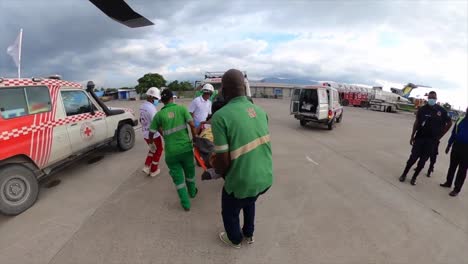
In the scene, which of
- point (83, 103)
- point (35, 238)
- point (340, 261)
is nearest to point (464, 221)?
point (340, 261)

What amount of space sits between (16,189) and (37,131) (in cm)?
96

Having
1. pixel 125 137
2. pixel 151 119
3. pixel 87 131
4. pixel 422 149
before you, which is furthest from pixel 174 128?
pixel 422 149

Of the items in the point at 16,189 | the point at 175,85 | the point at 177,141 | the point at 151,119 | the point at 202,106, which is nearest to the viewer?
the point at 177,141

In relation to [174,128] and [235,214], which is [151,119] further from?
[235,214]

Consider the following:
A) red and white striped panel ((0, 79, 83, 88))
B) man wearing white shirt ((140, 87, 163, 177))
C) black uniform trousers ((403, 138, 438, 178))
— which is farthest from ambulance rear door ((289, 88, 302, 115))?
red and white striped panel ((0, 79, 83, 88))

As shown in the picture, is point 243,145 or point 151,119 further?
point 151,119

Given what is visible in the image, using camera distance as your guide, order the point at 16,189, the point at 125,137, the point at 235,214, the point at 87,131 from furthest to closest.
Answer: the point at 125,137
the point at 87,131
the point at 16,189
the point at 235,214

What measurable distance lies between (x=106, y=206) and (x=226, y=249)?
2198mm

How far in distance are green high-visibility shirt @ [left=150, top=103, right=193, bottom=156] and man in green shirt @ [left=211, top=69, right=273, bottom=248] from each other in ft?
4.16

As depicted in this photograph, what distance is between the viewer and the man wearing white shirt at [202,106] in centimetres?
552

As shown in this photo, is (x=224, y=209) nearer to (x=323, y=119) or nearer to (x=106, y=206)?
(x=106, y=206)

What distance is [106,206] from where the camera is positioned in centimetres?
377

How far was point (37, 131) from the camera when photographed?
3982 millimetres

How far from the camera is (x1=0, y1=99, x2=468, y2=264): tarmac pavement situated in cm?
274
